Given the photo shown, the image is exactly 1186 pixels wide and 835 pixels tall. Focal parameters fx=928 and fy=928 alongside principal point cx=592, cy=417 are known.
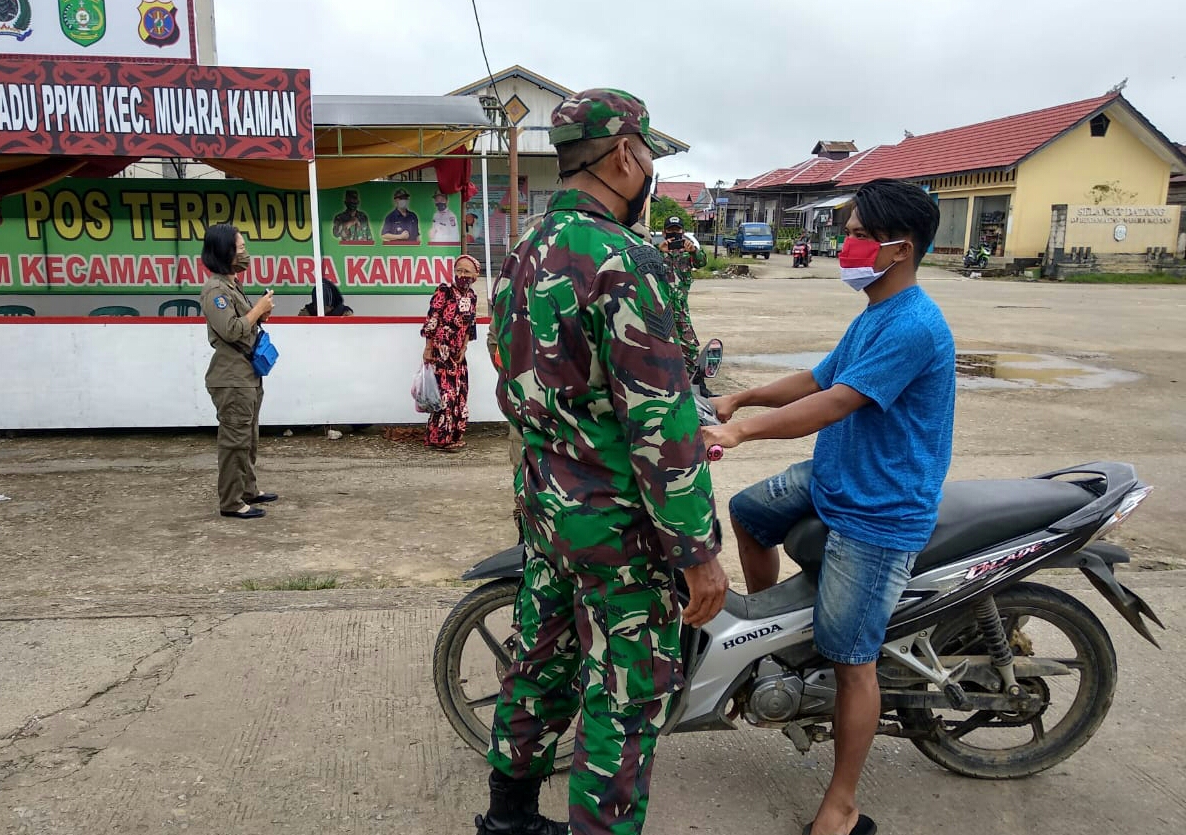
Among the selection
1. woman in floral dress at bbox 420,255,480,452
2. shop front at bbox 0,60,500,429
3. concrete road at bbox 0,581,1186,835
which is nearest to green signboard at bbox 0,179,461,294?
shop front at bbox 0,60,500,429

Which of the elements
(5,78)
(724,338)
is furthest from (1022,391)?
(5,78)

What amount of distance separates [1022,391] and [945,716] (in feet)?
Answer: 24.6

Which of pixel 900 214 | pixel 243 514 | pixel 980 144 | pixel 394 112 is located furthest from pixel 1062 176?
pixel 900 214

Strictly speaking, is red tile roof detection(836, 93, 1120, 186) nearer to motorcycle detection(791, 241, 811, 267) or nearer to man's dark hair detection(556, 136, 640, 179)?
motorcycle detection(791, 241, 811, 267)

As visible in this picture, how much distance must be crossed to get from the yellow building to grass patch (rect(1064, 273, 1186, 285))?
1.62 metres

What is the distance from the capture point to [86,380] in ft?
23.8

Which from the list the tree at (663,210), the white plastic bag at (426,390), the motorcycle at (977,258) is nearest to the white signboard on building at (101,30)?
the white plastic bag at (426,390)

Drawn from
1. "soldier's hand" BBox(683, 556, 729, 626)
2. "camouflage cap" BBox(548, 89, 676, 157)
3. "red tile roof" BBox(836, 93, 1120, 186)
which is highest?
"red tile roof" BBox(836, 93, 1120, 186)

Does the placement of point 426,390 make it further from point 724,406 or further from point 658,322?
point 658,322

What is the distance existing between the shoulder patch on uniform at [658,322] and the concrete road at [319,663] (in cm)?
155

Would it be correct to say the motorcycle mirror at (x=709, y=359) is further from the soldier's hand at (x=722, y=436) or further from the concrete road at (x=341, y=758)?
the concrete road at (x=341, y=758)

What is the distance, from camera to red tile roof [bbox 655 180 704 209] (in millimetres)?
75625

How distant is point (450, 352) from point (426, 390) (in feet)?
1.19

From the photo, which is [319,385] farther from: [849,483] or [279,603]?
[849,483]
